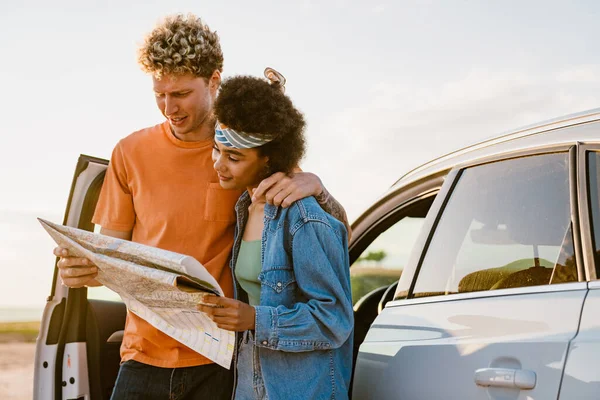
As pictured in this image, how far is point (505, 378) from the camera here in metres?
2.18

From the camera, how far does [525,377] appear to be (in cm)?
212

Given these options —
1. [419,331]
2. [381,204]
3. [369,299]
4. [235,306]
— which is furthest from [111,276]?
[369,299]

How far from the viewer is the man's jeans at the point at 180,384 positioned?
305 cm

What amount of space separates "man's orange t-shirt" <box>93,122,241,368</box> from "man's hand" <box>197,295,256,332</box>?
634 millimetres

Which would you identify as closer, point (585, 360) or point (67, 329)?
point (585, 360)

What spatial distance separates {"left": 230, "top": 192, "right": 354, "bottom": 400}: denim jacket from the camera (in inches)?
99.3

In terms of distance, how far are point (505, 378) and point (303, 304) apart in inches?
26.6

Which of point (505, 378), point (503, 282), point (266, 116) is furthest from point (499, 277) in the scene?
point (266, 116)

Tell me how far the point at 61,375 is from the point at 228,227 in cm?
111

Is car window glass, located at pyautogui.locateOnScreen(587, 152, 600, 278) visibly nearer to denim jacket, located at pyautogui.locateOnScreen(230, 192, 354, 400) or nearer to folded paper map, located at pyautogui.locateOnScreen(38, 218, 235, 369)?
denim jacket, located at pyautogui.locateOnScreen(230, 192, 354, 400)

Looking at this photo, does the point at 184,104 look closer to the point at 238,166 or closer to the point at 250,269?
the point at 238,166

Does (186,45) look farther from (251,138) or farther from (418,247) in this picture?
(418,247)

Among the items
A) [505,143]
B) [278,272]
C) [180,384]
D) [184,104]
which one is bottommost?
[180,384]

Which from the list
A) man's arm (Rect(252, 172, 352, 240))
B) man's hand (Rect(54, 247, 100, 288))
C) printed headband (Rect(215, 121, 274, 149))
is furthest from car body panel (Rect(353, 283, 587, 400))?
man's hand (Rect(54, 247, 100, 288))
